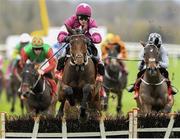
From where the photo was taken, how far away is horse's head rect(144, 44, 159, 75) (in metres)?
11.0

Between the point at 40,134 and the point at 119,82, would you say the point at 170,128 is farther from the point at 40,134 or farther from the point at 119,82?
the point at 119,82

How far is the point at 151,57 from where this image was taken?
433 inches

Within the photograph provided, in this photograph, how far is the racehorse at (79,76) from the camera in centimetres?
998

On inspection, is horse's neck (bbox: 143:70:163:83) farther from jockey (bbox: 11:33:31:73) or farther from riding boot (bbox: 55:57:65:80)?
A: jockey (bbox: 11:33:31:73)

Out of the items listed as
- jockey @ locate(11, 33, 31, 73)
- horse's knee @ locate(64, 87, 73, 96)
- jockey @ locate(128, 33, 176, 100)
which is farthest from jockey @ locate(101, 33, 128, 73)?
horse's knee @ locate(64, 87, 73, 96)

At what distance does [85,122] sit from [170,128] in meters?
1.32

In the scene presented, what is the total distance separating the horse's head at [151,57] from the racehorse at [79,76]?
3.36ft

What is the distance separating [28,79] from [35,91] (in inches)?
15.7

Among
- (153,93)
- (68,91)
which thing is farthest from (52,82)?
(68,91)

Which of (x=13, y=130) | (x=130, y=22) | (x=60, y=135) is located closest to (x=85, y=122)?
(x=60, y=135)

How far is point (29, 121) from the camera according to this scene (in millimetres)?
10109

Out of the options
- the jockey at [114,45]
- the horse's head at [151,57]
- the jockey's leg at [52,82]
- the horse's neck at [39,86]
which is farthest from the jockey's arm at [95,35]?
the jockey at [114,45]

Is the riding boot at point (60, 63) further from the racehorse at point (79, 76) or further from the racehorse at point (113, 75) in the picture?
the racehorse at point (113, 75)

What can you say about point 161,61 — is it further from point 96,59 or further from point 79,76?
point 79,76
